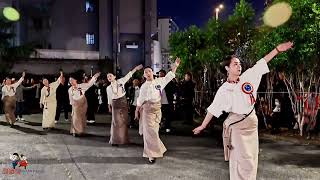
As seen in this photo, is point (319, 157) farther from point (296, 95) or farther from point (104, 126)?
point (104, 126)

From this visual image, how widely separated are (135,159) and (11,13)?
28391 millimetres

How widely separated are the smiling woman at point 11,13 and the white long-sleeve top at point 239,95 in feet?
101

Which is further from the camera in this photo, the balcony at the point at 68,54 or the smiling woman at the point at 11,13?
the balcony at the point at 68,54

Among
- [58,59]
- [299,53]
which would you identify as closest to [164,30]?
[58,59]

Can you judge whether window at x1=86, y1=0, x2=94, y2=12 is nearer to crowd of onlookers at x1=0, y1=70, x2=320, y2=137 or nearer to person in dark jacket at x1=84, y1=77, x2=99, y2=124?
crowd of onlookers at x1=0, y1=70, x2=320, y2=137

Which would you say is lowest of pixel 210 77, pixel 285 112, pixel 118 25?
pixel 285 112

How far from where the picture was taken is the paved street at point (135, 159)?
23.8 feet

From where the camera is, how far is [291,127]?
12.4 m

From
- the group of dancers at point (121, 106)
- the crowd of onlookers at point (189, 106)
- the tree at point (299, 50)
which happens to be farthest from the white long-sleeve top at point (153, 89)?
the tree at point (299, 50)

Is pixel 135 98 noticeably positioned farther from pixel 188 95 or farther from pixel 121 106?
pixel 121 106

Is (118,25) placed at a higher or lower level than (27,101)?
higher

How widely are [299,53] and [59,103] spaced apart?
34.0ft

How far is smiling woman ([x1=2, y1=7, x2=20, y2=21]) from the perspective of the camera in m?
33.1

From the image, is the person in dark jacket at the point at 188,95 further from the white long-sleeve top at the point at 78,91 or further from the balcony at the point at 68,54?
the balcony at the point at 68,54
